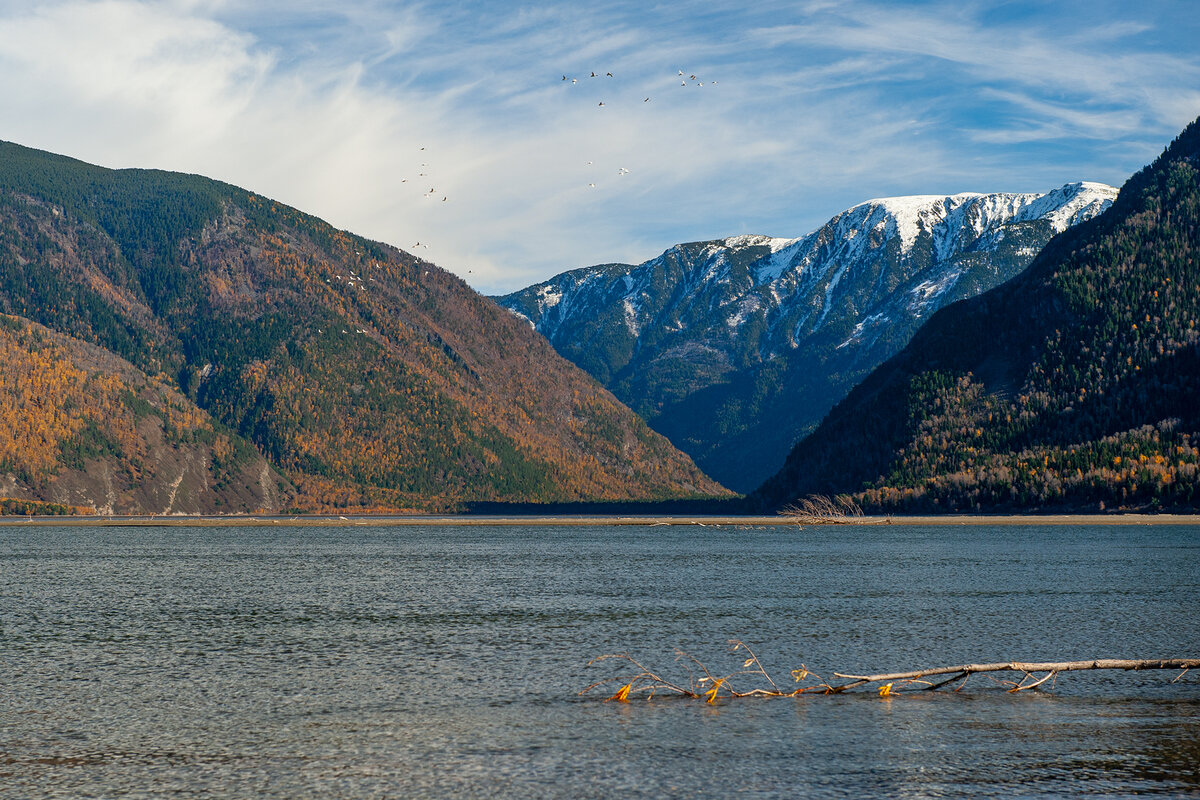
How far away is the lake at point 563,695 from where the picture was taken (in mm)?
32375

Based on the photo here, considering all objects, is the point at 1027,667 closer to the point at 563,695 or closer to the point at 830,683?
the point at 830,683

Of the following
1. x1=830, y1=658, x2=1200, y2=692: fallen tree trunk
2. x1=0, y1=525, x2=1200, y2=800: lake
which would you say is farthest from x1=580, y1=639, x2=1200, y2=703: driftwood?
x1=0, y1=525, x2=1200, y2=800: lake

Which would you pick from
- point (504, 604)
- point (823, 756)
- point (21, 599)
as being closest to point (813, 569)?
point (504, 604)

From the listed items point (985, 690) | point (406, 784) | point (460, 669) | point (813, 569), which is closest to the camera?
point (406, 784)

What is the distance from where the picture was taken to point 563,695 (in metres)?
45.8

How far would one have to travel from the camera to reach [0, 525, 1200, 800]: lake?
106 ft

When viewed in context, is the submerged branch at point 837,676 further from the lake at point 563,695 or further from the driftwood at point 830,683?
the lake at point 563,695

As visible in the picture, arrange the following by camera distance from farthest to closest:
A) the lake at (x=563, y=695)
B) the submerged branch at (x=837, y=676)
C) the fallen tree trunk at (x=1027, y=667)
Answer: the submerged branch at (x=837, y=676), the fallen tree trunk at (x=1027, y=667), the lake at (x=563, y=695)

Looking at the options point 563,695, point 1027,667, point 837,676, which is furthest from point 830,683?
point 563,695

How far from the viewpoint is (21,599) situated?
89688 mm

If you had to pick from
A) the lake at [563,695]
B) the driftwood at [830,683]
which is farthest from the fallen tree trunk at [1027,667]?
the lake at [563,695]

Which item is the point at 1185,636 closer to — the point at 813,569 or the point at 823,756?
the point at 823,756

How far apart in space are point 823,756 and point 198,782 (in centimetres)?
1732

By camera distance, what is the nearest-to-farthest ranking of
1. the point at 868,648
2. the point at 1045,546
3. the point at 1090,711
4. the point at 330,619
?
the point at 1090,711 → the point at 868,648 → the point at 330,619 → the point at 1045,546
